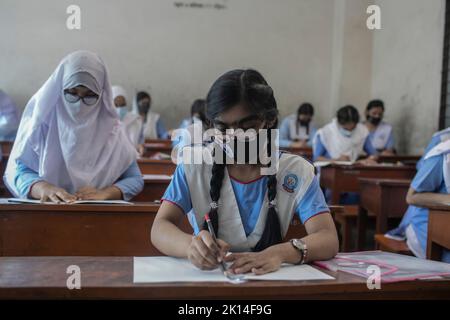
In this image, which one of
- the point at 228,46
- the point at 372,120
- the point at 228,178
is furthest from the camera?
the point at 228,46

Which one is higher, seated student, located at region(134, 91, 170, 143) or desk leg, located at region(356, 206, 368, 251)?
seated student, located at region(134, 91, 170, 143)

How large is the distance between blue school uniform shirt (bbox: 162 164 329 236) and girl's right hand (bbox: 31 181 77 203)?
65 centimetres

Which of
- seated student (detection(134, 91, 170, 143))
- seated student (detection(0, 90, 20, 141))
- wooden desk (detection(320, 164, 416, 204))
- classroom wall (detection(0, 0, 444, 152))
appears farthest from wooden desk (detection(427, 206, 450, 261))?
seated student (detection(0, 90, 20, 141))

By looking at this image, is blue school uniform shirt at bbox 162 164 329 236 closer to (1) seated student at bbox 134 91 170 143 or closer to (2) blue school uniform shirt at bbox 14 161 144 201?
(2) blue school uniform shirt at bbox 14 161 144 201

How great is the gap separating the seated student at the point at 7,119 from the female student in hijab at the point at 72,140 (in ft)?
15.8

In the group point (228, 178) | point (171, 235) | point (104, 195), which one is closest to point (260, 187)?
point (228, 178)

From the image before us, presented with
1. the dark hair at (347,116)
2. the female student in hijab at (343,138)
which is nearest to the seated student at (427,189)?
the female student in hijab at (343,138)

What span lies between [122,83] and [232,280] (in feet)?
24.1

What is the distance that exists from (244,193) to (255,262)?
0.37 meters

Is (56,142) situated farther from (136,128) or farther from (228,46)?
(228,46)

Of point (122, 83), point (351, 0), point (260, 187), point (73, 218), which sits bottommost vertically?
point (73, 218)

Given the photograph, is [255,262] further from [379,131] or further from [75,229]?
[379,131]

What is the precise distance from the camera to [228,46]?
7980mm

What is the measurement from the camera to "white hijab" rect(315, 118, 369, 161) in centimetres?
Result: 518
